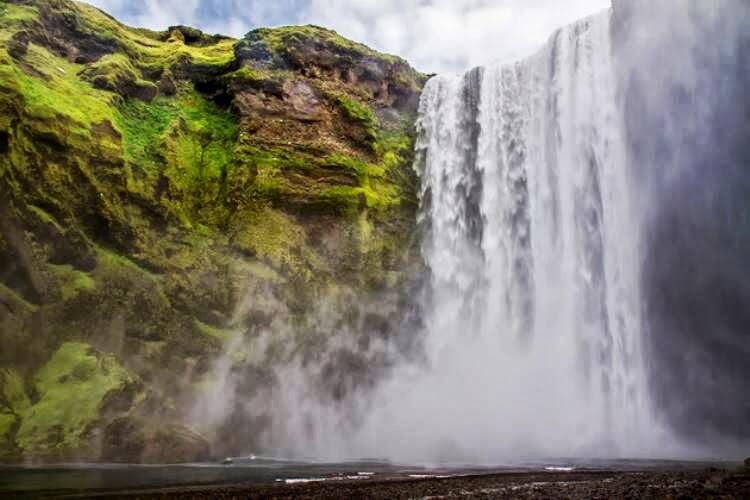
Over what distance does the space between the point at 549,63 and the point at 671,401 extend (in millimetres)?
18105

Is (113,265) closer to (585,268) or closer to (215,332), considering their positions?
(215,332)

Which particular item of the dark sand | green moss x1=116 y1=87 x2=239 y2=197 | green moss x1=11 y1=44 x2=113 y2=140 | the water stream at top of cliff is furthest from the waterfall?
green moss x1=11 y1=44 x2=113 y2=140

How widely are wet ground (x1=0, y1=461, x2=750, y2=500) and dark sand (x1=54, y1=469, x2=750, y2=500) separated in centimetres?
2

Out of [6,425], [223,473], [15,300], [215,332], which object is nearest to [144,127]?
[215,332]

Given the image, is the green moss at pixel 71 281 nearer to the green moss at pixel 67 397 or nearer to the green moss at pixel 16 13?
the green moss at pixel 67 397

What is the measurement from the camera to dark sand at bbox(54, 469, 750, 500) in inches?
453

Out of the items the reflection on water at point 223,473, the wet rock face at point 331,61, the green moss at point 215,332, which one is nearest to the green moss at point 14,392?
the reflection on water at point 223,473

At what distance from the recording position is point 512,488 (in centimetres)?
1291

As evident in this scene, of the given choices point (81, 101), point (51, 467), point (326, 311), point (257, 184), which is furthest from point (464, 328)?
point (81, 101)

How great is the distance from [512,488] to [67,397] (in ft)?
56.1

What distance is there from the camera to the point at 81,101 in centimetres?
2845

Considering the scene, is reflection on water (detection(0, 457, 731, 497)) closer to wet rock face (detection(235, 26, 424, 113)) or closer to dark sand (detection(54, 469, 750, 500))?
dark sand (detection(54, 469, 750, 500))

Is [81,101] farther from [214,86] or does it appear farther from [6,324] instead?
[6,324]

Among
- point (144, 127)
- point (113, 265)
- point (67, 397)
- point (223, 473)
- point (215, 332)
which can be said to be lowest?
point (223, 473)
